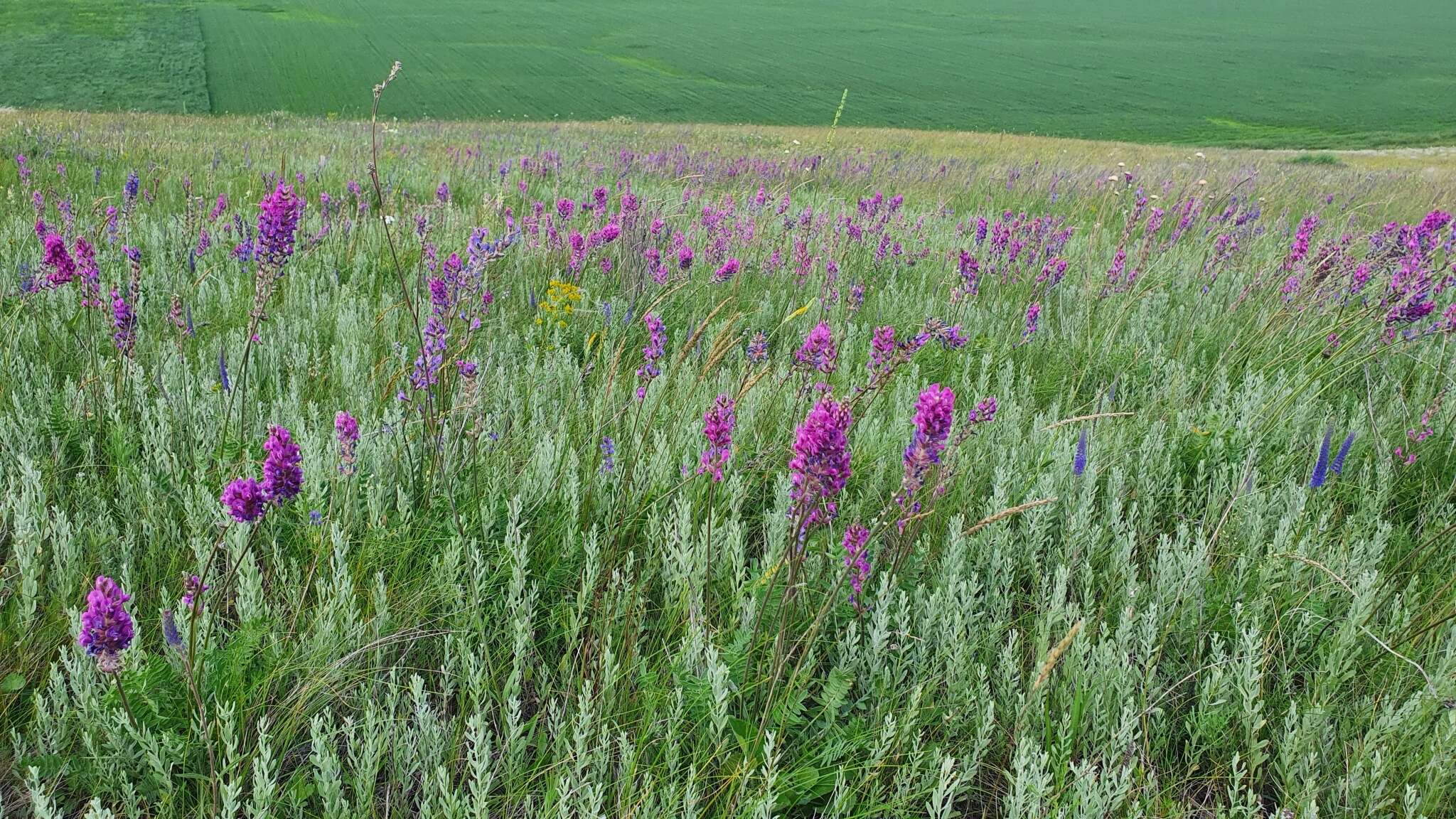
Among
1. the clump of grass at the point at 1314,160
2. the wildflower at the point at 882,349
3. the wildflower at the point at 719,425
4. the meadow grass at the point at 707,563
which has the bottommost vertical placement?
the meadow grass at the point at 707,563

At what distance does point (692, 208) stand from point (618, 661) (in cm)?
526

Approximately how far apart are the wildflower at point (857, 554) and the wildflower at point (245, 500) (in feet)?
3.14

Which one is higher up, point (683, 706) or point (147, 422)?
point (147, 422)

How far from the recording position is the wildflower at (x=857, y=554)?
1446 mm

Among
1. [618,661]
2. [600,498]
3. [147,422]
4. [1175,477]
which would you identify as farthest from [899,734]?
[147,422]

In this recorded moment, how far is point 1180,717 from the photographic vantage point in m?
1.58

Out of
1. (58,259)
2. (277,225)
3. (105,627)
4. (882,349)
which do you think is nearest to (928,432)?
(882,349)

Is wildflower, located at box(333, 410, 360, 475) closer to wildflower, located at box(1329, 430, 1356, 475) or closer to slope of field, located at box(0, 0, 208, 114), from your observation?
wildflower, located at box(1329, 430, 1356, 475)

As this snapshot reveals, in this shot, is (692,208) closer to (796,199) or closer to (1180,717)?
(796,199)

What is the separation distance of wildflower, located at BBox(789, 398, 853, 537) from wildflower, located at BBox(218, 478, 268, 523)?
81 centimetres

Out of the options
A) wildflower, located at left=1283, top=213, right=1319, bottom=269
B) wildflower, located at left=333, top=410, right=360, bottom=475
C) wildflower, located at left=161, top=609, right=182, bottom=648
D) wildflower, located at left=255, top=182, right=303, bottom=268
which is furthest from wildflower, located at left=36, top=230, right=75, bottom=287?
wildflower, located at left=1283, top=213, right=1319, bottom=269

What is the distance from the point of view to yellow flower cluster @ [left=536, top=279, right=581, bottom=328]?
336 cm

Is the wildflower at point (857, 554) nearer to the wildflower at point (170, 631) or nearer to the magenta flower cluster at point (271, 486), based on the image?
the magenta flower cluster at point (271, 486)

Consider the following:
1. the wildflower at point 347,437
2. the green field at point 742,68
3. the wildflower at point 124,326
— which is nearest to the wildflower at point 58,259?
the wildflower at point 124,326
